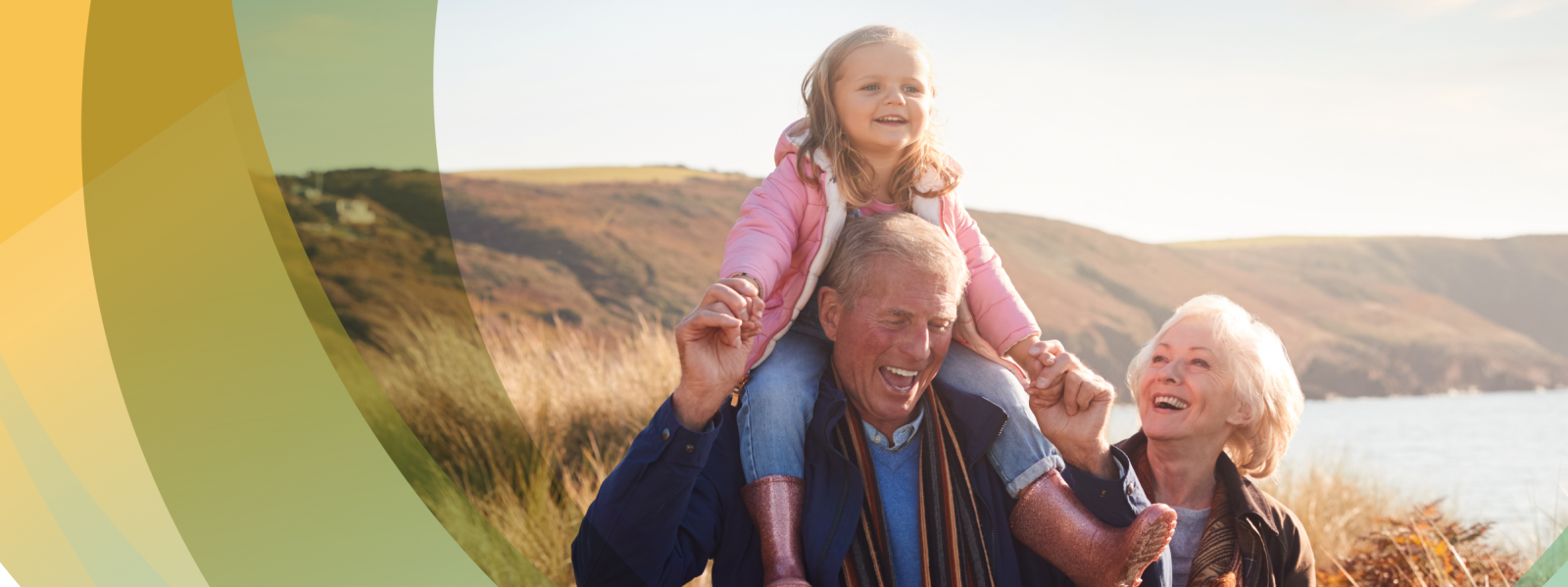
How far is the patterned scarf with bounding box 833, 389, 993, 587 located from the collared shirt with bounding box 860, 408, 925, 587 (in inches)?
1.2

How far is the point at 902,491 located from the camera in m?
2.87

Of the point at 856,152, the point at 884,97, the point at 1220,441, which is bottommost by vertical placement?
the point at 1220,441

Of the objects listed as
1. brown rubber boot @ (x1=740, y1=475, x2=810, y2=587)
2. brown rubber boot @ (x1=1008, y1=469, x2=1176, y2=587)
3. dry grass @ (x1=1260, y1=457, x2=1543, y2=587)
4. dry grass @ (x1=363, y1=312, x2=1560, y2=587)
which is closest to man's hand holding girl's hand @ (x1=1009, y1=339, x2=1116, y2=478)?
brown rubber boot @ (x1=1008, y1=469, x2=1176, y2=587)

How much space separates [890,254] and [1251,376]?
4.86 feet

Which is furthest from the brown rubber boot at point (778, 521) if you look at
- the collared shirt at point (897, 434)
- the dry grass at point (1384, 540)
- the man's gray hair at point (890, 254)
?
the dry grass at point (1384, 540)

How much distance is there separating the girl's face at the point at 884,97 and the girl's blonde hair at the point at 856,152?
0.04 m

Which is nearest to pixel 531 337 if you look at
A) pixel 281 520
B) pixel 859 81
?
pixel 281 520

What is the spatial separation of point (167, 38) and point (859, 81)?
277 centimetres

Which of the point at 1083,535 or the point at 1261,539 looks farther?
the point at 1261,539

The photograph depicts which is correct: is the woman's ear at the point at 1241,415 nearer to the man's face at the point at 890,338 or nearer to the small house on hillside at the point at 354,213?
the man's face at the point at 890,338

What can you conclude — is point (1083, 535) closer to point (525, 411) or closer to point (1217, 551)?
point (1217, 551)

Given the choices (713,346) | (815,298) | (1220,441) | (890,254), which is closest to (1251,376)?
(1220,441)

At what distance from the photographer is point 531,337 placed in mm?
9008

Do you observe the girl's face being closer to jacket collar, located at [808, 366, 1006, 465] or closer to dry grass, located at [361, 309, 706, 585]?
jacket collar, located at [808, 366, 1006, 465]
